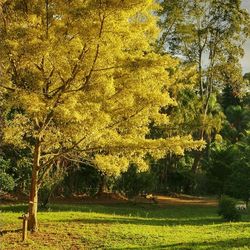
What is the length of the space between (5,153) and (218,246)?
497 inches

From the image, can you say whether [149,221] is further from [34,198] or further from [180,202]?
[180,202]

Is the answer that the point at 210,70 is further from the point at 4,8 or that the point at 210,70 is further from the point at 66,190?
the point at 4,8

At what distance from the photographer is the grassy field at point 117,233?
11.0m

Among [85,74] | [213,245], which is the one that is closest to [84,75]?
[85,74]

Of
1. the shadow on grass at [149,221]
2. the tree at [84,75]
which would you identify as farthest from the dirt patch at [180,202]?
the tree at [84,75]

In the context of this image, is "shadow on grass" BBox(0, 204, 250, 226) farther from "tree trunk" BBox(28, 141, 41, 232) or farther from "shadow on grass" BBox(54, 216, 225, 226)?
"tree trunk" BBox(28, 141, 41, 232)

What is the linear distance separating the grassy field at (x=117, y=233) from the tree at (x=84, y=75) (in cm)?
96

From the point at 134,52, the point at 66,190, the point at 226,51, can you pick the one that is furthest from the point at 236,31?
the point at 134,52

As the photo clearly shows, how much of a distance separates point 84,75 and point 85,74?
0.05 m

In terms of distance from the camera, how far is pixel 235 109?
175 feet

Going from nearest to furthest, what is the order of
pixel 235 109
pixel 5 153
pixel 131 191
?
pixel 5 153, pixel 131 191, pixel 235 109

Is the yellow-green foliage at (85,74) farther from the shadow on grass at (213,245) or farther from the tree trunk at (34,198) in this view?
the shadow on grass at (213,245)

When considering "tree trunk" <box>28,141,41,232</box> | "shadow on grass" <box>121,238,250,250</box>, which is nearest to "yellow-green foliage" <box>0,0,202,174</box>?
"tree trunk" <box>28,141,41,232</box>

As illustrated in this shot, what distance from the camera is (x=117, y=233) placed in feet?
40.7
